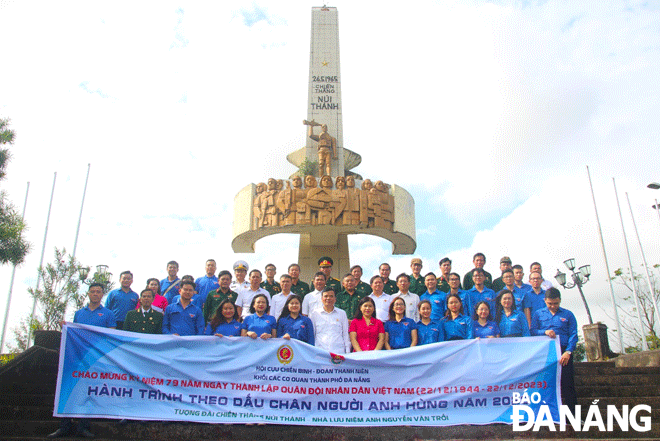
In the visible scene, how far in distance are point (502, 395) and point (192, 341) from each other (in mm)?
3341

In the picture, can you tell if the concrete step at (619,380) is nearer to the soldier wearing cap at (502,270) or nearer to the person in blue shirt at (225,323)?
the soldier wearing cap at (502,270)

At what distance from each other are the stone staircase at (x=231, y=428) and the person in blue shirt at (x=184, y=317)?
1140 millimetres

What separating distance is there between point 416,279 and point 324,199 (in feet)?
21.1

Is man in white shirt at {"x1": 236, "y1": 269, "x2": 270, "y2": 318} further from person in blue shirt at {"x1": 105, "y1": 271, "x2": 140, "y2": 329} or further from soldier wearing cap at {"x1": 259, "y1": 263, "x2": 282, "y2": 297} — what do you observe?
person in blue shirt at {"x1": 105, "y1": 271, "x2": 140, "y2": 329}

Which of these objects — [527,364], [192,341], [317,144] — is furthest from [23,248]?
[317,144]

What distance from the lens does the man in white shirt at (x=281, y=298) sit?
22.6ft


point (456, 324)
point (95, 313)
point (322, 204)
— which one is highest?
point (322, 204)

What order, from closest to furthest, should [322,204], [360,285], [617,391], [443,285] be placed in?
[617,391] → [360,285] → [443,285] → [322,204]

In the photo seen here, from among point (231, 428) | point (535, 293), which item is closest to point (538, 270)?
point (535, 293)

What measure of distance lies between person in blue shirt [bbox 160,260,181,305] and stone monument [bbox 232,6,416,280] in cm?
628

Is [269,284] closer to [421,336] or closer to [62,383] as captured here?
[421,336]

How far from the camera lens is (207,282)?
790 cm

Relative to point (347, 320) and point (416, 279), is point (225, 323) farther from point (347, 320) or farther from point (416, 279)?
point (416, 279)

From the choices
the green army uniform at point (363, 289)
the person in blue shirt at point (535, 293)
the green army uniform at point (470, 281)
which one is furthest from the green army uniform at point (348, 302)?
the person in blue shirt at point (535, 293)
